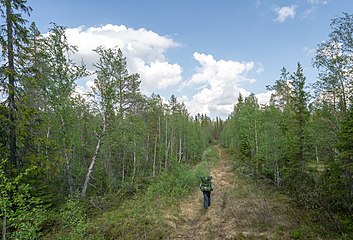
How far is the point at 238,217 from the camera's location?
10102mm

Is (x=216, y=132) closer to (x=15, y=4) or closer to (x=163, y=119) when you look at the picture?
(x=163, y=119)

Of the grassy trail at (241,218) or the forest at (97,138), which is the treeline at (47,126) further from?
the grassy trail at (241,218)

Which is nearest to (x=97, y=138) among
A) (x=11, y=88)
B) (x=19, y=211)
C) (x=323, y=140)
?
(x=11, y=88)

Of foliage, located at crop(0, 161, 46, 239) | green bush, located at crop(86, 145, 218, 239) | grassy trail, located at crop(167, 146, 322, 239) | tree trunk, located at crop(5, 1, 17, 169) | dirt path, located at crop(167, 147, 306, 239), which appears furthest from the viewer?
tree trunk, located at crop(5, 1, 17, 169)

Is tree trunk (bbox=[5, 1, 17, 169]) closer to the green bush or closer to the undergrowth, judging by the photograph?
the undergrowth

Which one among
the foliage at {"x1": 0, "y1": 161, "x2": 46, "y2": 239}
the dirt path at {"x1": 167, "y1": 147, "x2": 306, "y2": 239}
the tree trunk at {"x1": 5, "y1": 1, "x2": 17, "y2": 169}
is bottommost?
the dirt path at {"x1": 167, "y1": 147, "x2": 306, "y2": 239}

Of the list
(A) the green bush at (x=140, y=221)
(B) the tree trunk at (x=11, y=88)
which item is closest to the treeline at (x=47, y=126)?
(B) the tree trunk at (x=11, y=88)

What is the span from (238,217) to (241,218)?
20 centimetres

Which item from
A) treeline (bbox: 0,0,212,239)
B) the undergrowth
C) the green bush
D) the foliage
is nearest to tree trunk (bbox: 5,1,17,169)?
treeline (bbox: 0,0,212,239)

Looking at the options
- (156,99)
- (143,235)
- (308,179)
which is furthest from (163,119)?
(143,235)

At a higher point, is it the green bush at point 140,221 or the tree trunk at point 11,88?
the tree trunk at point 11,88

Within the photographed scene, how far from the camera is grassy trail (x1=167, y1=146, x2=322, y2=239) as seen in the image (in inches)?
325

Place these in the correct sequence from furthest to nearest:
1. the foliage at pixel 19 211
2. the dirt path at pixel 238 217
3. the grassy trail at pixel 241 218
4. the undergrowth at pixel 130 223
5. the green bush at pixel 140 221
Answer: the green bush at pixel 140 221
the dirt path at pixel 238 217
the grassy trail at pixel 241 218
the undergrowth at pixel 130 223
the foliage at pixel 19 211

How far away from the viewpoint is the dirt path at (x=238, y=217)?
8430 mm
